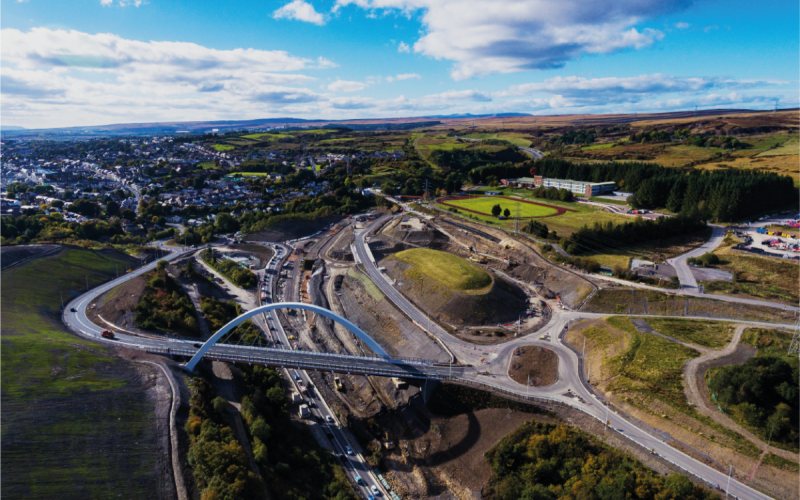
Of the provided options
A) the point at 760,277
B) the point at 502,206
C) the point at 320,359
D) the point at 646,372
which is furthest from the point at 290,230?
the point at 760,277

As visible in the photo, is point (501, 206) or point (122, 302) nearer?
point (122, 302)

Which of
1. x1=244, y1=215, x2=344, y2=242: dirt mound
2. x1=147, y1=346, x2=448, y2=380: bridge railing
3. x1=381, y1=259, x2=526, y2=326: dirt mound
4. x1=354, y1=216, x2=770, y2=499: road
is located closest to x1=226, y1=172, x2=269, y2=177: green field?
x1=244, y1=215, x2=344, y2=242: dirt mound

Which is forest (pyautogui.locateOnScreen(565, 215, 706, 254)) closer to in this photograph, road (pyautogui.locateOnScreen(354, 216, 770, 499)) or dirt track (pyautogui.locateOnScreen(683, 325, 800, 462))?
road (pyautogui.locateOnScreen(354, 216, 770, 499))

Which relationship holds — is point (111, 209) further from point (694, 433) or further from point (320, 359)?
point (694, 433)

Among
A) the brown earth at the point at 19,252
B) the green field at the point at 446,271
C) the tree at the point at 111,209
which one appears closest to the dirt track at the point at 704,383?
the green field at the point at 446,271

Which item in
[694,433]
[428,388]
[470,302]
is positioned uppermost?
[470,302]

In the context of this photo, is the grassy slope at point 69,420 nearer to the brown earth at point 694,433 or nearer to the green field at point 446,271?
the brown earth at point 694,433
